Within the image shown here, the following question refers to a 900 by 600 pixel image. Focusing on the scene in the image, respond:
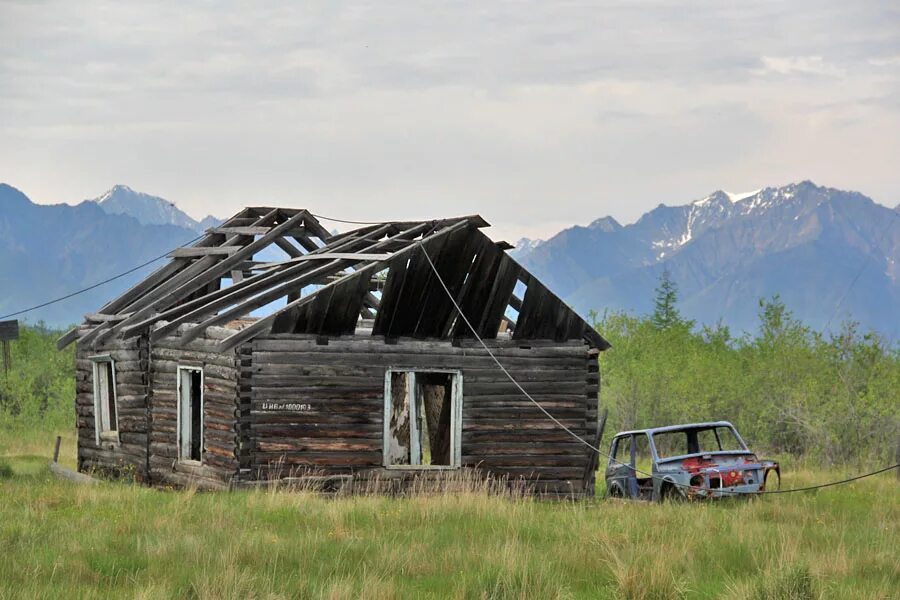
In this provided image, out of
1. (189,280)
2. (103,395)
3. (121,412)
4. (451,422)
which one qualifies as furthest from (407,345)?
(103,395)

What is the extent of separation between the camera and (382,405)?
19125 mm

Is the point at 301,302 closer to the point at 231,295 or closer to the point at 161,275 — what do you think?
the point at 231,295

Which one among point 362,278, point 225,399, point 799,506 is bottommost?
point 799,506

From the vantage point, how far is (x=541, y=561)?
465 inches

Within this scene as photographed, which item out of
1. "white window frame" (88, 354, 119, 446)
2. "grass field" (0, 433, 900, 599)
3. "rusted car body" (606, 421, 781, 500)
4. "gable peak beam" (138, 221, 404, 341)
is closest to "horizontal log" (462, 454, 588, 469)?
"rusted car body" (606, 421, 781, 500)

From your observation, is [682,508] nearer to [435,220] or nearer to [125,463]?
[435,220]

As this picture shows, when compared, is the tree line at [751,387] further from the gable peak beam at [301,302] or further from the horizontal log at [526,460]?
the gable peak beam at [301,302]

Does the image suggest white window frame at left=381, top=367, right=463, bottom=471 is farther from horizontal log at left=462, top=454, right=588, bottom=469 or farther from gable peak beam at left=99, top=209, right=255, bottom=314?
gable peak beam at left=99, top=209, right=255, bottom=314

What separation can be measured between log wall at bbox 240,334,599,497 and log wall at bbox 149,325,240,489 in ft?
1.42

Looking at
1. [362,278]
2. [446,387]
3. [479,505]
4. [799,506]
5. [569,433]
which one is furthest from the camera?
[446,387]

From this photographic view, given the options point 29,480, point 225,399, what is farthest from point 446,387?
point 29,480

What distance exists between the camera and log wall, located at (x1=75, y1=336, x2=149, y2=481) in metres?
22.0

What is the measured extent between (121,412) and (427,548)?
11.7 metres

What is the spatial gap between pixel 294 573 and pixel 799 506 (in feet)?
29.7
